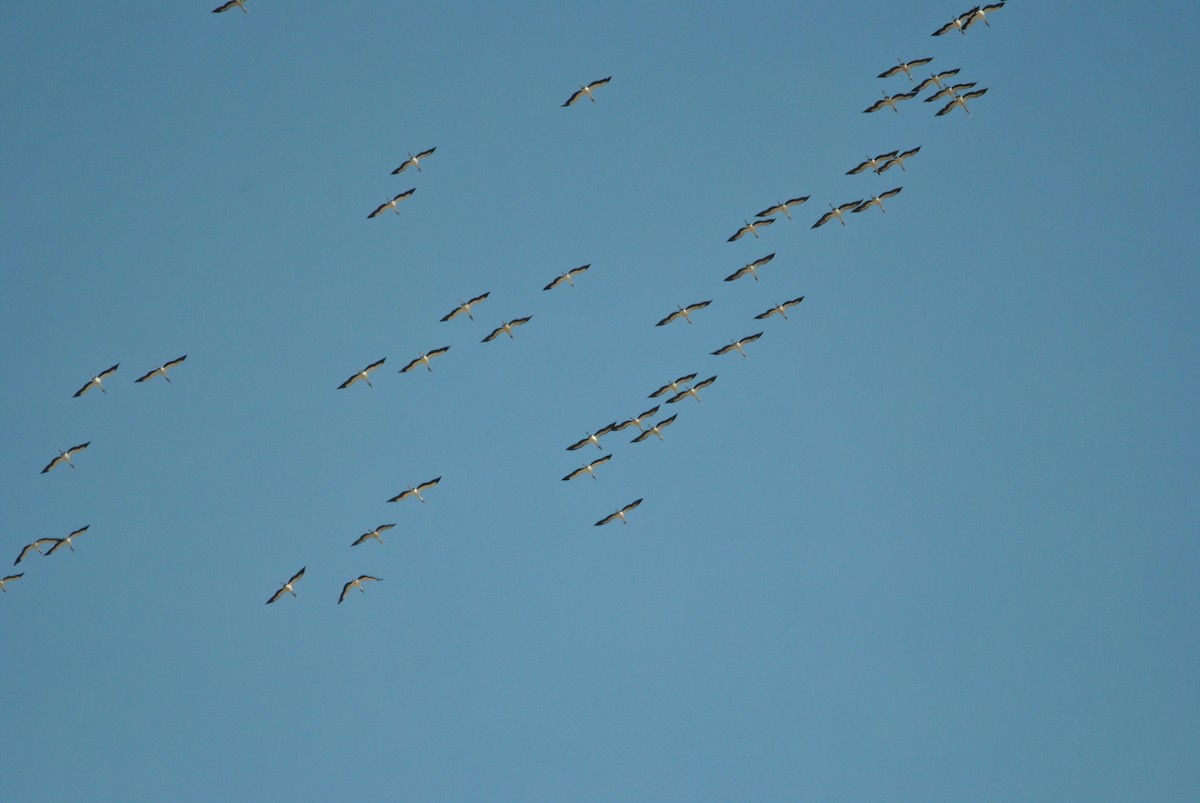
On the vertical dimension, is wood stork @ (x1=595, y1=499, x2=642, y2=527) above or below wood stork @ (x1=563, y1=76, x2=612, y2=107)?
below

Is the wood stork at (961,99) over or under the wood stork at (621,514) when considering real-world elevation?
over

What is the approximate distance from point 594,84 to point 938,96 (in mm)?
24766

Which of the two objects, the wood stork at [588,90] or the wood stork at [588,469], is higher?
the wood stork at [588,90]

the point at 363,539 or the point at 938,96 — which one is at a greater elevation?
the point at 938,96

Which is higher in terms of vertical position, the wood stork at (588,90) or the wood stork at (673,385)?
the wood stork at (588,90)

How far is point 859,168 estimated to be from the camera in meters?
138

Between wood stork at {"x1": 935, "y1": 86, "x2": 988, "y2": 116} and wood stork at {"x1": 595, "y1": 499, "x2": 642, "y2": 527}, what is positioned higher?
wood stork at {"x1": 935, "y1": 86, "x2": 988, "y2": 116}

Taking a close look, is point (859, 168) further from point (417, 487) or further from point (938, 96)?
point (417, 487)

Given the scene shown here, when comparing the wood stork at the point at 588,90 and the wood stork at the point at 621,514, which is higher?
the wood stork at the point at 588,90

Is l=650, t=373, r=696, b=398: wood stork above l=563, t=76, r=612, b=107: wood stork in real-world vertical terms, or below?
below

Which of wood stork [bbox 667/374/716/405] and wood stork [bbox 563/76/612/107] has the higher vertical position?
wood stork [bbox 563/76/612/107]

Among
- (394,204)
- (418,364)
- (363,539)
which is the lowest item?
(363,539)

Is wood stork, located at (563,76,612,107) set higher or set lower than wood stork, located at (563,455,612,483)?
higher

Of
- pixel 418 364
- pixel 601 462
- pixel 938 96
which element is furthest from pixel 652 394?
pixel 938 96
